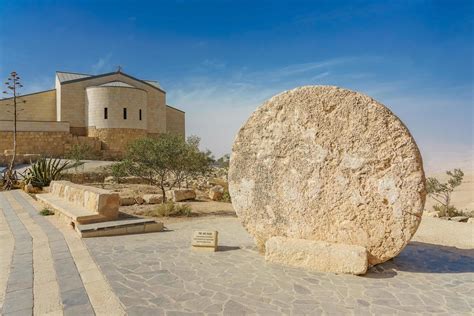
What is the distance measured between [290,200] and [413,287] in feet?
6.85

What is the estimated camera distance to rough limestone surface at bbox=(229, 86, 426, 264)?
188 inches

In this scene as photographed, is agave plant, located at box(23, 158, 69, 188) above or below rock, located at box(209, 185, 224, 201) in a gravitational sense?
above

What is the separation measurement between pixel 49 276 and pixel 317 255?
381 cm

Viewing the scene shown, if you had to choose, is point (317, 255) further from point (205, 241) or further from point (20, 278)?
point (20, 278)

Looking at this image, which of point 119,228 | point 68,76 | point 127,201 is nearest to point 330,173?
point 119,228

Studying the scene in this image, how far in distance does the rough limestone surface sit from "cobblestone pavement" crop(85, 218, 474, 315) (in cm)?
62

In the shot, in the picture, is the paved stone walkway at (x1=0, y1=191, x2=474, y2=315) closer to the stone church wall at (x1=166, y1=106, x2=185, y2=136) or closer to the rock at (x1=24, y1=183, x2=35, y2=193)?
the rock at (x1=24, y1=183, x2=35, y2=193)

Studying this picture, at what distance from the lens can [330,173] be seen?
512 cm

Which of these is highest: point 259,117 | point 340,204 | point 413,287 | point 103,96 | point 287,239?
point 103,96

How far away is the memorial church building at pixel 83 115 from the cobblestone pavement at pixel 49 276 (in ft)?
77.6

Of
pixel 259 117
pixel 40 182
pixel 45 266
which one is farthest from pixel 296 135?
pixel 40 182

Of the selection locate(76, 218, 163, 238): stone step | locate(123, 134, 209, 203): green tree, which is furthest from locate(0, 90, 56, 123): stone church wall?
locate(76, 218, 163, 238): stone step

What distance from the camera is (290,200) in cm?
Result: 543

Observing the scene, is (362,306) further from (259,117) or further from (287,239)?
(259,117)
